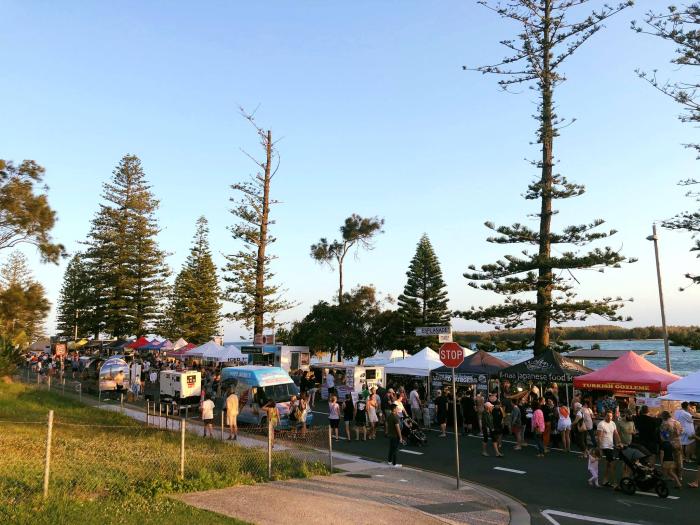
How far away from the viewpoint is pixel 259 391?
1934 cm

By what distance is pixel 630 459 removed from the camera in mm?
11039

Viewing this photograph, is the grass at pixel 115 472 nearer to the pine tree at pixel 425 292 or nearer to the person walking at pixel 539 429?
the person walking at pixel 539 429

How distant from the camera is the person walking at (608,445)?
1180 cm

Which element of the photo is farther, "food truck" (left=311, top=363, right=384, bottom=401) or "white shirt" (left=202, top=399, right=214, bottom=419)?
"food truck" (left=311, top=363, right=384, bottom=401)

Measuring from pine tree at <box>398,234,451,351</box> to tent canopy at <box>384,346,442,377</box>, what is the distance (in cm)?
2418

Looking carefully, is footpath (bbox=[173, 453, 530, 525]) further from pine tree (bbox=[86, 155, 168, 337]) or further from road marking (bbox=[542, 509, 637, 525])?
pine tree (bbox=[86, 155, 168, 337])

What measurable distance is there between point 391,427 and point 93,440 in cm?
771

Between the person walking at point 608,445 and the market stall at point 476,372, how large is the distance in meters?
8.42

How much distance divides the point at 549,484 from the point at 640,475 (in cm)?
183

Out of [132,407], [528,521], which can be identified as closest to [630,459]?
[528,521]

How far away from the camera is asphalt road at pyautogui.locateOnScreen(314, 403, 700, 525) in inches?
375

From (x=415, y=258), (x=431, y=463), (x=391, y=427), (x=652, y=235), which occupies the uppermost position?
(x=415, y=258)

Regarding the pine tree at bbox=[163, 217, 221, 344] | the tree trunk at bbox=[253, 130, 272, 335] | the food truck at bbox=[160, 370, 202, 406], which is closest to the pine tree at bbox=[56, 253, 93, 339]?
the pine tree at bbox=[163, 217, 221, 344]

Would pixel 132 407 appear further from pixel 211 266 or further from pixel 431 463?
pixel 211 266
